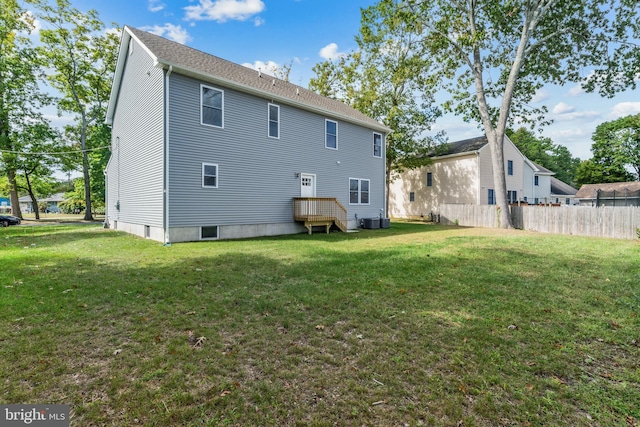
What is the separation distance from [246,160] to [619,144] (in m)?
51.0

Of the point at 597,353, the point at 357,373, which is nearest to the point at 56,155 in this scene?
the point at 357,373

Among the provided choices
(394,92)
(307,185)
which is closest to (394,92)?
(394,92)

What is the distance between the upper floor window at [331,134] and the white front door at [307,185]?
1.92 meters

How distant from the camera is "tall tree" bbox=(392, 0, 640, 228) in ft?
49.0

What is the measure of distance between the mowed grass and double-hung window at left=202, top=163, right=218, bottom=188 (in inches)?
199

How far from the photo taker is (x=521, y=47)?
15.1 m

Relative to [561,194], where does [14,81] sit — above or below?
above

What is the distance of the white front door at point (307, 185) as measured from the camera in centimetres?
1386

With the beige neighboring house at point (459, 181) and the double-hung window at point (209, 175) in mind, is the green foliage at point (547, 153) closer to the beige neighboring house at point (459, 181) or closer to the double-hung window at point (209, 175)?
the beige neighboring house at point (459, 181)

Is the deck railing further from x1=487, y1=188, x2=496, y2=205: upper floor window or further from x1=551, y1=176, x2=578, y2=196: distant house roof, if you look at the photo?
x1=551, y1=176, x2=578, y2=196: distant house roof

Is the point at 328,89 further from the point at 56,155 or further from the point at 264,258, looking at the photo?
the point at 56,155

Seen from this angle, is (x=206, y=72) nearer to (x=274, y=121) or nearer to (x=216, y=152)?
(x=216, y=152)

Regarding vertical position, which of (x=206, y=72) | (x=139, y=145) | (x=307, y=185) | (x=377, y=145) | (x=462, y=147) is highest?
(x=462, y=147)

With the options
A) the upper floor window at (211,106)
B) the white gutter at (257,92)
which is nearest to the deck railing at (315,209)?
the white gutter at (257,92)
